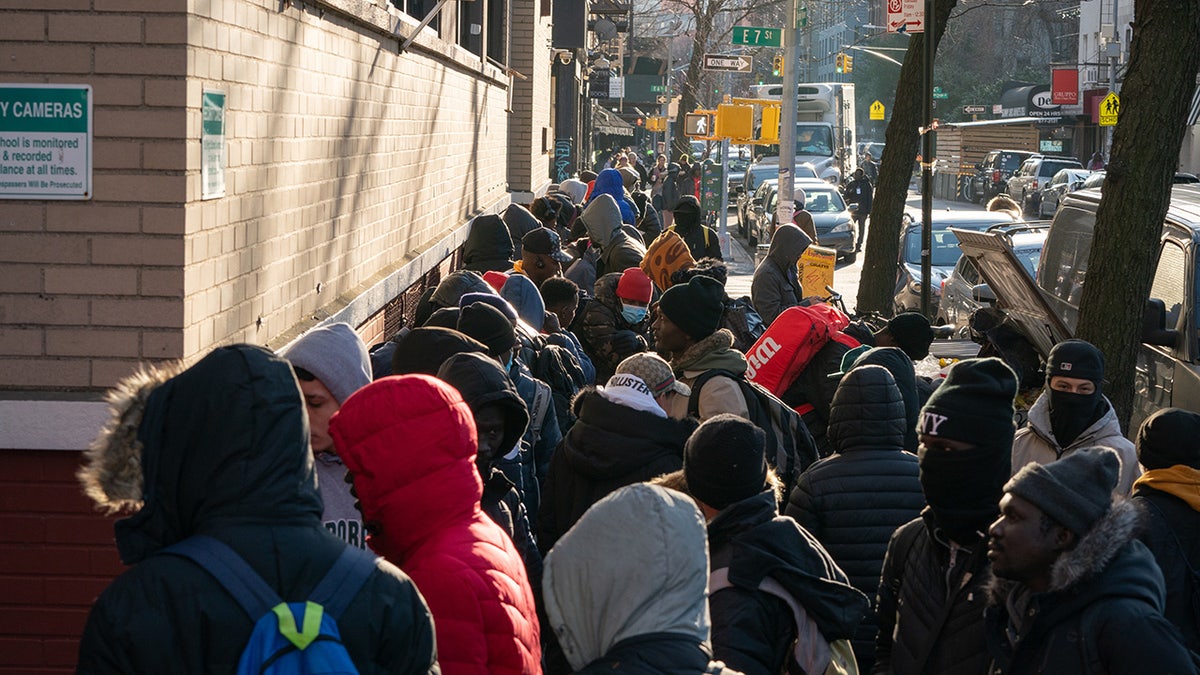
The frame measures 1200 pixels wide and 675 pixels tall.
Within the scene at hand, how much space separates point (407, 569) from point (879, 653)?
180 centimetres

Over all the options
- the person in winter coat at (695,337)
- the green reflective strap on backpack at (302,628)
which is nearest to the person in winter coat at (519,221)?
the person in winter coat at (695,337)

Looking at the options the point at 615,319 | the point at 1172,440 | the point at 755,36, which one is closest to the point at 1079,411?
the point at 1172,440

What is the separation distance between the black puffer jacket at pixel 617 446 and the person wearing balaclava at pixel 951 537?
92cm

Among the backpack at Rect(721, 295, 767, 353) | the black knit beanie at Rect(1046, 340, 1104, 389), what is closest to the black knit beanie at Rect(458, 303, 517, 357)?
the black knit beanie at Rect(1046, 340, 1104, 389)

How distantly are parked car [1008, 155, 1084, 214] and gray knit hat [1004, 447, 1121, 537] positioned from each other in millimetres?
45520

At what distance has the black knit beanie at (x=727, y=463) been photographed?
3.87 m

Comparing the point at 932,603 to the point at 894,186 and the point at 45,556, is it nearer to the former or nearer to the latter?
the point at 45,556

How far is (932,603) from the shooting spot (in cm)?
393

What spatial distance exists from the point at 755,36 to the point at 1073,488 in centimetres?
1924

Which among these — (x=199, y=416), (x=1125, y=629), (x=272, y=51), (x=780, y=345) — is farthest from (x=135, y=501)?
(x=780, y=345)

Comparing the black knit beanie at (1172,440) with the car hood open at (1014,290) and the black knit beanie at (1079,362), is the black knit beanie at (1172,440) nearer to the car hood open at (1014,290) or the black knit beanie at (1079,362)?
the black knit beanie at (1079,362)

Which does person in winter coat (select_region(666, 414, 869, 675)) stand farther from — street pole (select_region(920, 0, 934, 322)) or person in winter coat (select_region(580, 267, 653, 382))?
street pole (select_region(920, 0, 934, 322))

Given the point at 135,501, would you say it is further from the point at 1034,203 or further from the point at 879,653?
the point at 1034,203

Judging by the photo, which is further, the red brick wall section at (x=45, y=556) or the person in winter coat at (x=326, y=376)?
the red brick wall section at (x=45, y=556)
